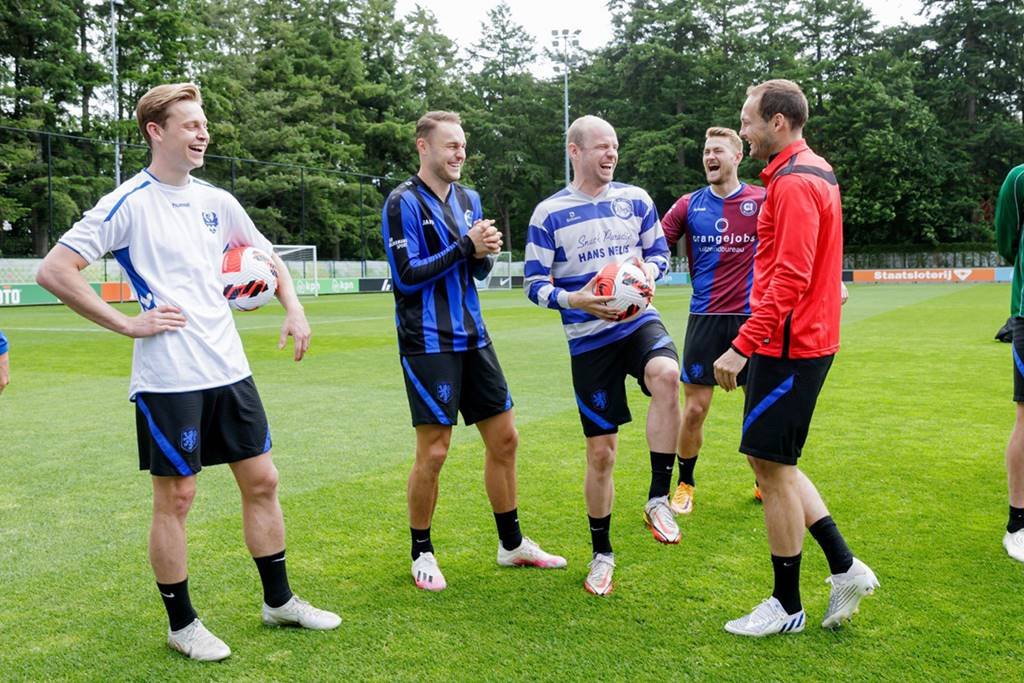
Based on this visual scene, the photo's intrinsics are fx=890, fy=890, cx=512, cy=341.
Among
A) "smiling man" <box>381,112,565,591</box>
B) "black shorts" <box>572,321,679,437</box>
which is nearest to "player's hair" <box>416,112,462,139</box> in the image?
"smiling man" <box>381,112,565,591</box>

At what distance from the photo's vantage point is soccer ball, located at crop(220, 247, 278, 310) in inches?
144

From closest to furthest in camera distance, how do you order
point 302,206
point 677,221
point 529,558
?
point 529,558 → point 677,221 → point 302,206

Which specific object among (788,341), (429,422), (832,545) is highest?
(788,341)

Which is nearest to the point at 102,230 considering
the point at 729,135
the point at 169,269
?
the point at 169,269

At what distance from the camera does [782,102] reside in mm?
3482

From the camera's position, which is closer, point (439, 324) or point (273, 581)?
point (273, 581)

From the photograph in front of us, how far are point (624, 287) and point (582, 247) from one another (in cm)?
A: 41

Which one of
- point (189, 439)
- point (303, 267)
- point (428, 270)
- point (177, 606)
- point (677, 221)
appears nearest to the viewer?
point (189, 439)

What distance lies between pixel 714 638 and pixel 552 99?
217ft

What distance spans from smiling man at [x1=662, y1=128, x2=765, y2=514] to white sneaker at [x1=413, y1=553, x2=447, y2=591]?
5.97 ft

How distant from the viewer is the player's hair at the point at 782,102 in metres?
3.48

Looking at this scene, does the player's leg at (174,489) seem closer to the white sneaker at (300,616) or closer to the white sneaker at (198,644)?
the white sneaker at (198,644)

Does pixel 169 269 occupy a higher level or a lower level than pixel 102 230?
lower

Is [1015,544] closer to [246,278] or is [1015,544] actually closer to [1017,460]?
[1017,460]
